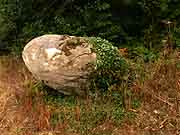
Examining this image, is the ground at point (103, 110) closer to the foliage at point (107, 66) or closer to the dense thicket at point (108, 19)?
the foliage at point (107, 66)

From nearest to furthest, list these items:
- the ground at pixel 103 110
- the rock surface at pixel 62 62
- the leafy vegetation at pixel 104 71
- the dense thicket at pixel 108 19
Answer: the ground at pixel 103 110 < the leafy vegetation at pixel 104 71 < the rock surface at pixel 62 62 < the dense thicket at pixel 108 19

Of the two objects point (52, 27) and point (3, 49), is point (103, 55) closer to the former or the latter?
Answer: point (52, 27)

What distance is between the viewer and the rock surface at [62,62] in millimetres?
6617

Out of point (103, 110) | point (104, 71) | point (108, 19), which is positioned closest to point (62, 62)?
point (104, 71)

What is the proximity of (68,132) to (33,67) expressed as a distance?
1.35 m

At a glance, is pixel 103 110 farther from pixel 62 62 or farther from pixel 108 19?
pixel 108 19

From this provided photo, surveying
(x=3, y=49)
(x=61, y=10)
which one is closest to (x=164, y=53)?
(x=61, y=10)

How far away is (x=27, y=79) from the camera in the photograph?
24.6 ft

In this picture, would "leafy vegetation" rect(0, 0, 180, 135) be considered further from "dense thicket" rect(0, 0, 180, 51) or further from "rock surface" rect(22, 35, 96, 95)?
"rock surface" rect(22, 35, 96, 95)

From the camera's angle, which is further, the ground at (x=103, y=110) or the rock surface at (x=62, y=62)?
the rock surface at (x=62, y=62)

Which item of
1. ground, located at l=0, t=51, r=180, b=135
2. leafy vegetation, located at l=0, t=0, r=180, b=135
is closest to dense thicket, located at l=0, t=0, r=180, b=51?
leafy vegetation, located at l=0, t=0, r=180, b=135

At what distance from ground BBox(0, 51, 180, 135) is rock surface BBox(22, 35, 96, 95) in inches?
9.3

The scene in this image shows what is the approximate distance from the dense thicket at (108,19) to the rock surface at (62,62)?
953mm

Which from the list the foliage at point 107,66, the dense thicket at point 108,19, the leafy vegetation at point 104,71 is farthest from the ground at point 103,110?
the dense thicket at point 108,19
